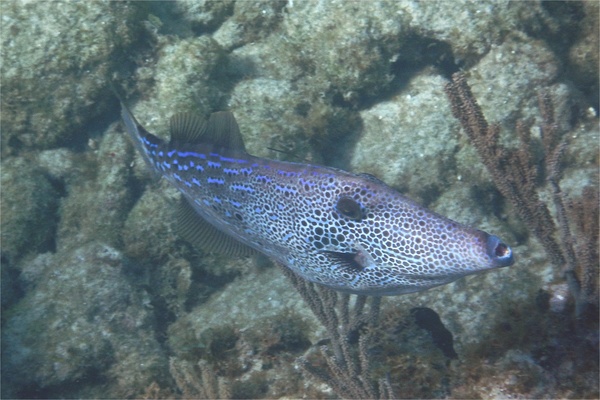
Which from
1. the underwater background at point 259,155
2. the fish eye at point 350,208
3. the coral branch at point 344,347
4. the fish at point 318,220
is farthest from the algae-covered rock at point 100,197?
the fish eye at point 350,208

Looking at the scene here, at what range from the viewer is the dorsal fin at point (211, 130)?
10.5 ft

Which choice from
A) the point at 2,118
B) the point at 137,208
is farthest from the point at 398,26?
the point at 2,118

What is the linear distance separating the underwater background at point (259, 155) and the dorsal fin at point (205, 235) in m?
0.64

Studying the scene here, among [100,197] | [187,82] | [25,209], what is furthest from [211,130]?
[25,209]

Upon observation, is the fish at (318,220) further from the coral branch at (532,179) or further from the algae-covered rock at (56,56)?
the algae-covered rock at (56,56)

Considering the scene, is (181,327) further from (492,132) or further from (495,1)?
(495,1)

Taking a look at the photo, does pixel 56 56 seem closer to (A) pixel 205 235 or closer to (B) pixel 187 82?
(B) pixel 187 82

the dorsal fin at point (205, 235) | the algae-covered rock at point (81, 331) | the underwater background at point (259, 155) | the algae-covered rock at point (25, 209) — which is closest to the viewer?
the dorsal fin at point (205, 235)

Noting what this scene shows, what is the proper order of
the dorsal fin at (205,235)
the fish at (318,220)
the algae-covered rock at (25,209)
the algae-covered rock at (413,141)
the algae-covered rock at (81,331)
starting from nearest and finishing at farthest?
the fish at (318,220)
the dorsal fin at (205,235)
the algae-covered rock at (81,331)
the algae-covered rock at (413,141)
the algae-covered rock at (25,209)

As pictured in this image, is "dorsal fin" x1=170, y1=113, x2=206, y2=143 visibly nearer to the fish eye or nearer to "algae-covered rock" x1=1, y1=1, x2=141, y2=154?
the fish eye

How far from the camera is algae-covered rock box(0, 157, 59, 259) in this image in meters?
5.43

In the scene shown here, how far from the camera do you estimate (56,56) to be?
5.58m

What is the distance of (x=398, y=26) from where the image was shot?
532 cm

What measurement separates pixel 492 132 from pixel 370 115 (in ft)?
7.05
